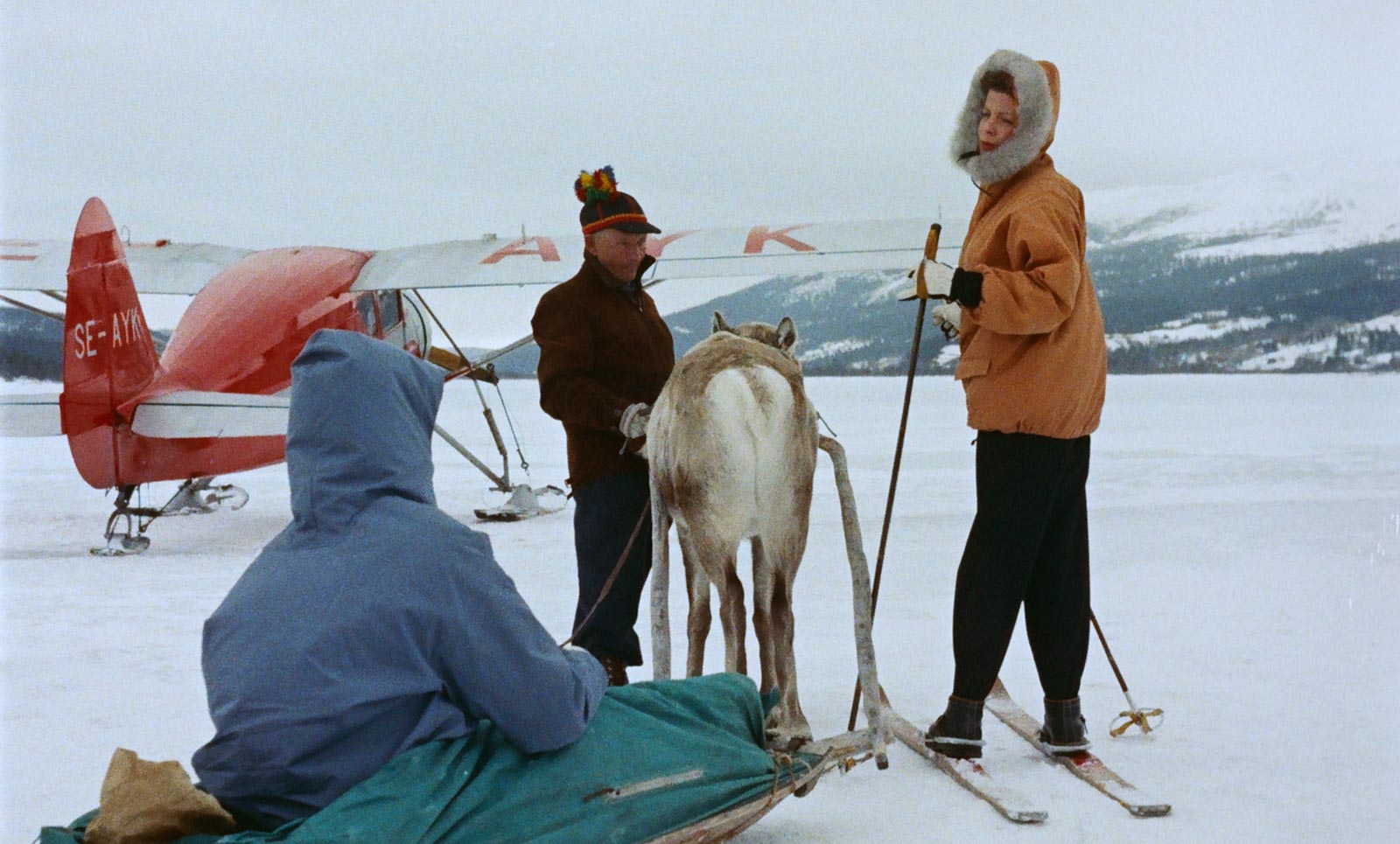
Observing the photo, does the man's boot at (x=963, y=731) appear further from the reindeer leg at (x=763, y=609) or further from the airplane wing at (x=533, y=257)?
the airplane wing at (x=533, y=257)

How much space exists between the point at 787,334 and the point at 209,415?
15.7 ft

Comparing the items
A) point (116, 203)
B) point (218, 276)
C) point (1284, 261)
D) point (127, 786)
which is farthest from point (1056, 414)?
point (1284, 261)

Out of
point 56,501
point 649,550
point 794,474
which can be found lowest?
point 56,501

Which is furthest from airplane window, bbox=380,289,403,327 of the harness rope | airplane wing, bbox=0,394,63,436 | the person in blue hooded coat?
the person in blue hooded coat

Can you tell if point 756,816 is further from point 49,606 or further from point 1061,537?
point 49,606

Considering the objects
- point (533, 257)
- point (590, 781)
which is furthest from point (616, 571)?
point (533, 257)

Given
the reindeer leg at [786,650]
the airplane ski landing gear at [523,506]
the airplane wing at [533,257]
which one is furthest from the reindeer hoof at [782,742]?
the airplane ski landing gear at [523,506]

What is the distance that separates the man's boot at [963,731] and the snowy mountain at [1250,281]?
10.6 meters

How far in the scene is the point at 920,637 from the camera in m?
4.45

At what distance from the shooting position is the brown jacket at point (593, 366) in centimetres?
317

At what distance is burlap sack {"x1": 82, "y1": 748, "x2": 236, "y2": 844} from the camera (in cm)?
165

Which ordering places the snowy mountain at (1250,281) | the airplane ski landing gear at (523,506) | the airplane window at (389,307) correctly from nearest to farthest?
the airplane ski landing gear at (523,506) < the airplane window at (389,307) < the snowy mountain at (1250,281)

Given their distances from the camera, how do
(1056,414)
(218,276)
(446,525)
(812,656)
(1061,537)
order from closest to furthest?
(446,525)
(1056,414)
(1061,537)
(812,656)
(218,276)

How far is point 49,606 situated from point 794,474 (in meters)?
3.79
